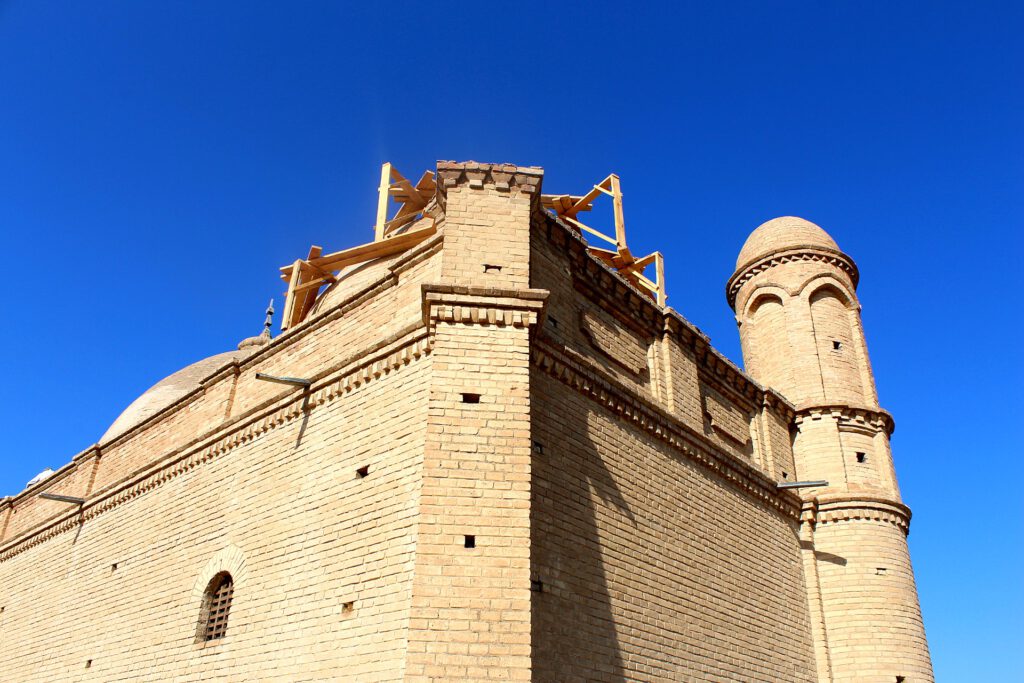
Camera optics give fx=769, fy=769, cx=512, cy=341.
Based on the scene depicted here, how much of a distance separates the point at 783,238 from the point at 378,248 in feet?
29.6

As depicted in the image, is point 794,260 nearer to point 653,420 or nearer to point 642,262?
point 642,262

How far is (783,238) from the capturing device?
16.2 meters

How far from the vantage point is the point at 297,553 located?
8180mm

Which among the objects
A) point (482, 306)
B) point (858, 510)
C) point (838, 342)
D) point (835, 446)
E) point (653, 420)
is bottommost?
point (858, 510)

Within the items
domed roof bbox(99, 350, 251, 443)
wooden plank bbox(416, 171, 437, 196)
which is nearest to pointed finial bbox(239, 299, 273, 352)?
domed roof bbox(99, 350, 251, 443)

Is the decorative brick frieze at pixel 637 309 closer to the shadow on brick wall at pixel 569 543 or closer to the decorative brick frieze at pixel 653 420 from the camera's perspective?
the decorative brick frieze at pixel 653 420

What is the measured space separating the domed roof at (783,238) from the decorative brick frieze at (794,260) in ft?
0.30

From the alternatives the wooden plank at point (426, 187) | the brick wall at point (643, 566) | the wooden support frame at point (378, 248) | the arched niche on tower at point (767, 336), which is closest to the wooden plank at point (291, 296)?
the wooden support frame at point (378, 248)

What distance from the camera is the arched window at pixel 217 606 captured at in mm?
8898

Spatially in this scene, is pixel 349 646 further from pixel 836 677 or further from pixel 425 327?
pixel 836 677

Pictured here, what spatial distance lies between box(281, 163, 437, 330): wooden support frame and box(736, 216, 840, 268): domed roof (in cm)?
728

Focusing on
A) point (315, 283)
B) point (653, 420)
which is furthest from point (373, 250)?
point (653, 420)

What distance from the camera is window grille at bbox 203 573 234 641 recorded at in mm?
8891

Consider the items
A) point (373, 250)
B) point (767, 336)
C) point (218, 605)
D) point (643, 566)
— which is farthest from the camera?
point (767, 336)
